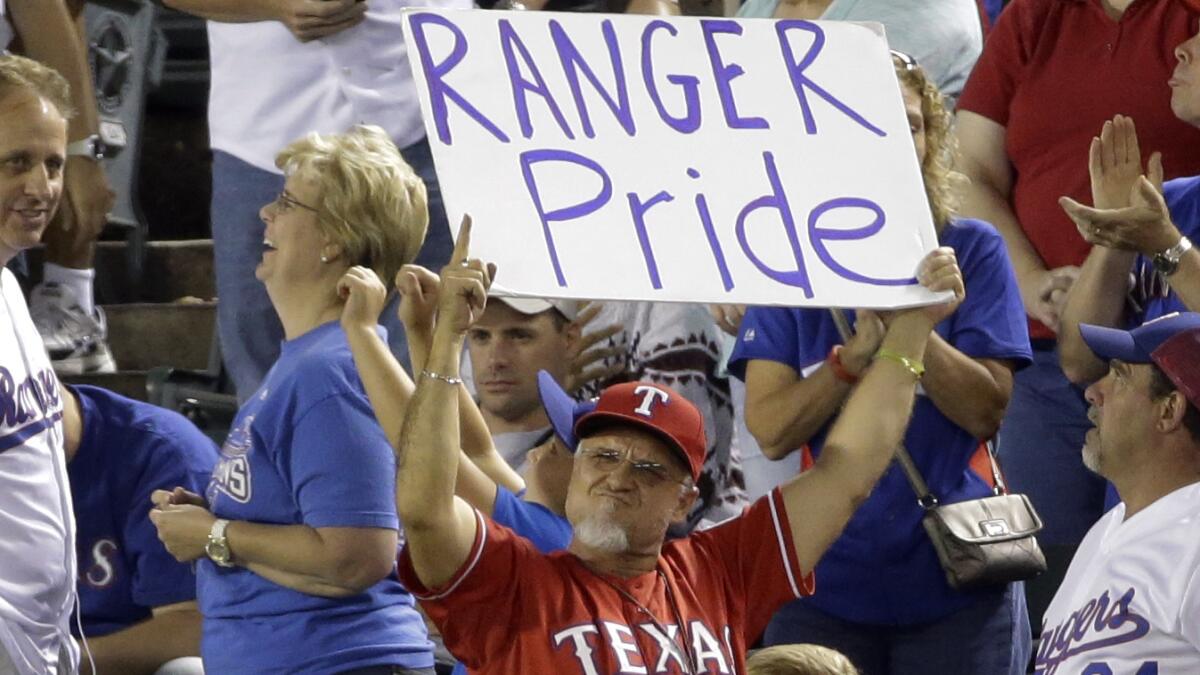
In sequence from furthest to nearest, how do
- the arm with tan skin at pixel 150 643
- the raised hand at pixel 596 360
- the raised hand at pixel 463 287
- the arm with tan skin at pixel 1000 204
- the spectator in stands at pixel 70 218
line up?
the spectator in stands at pixel 70 218 → the raised hand at pixel 596 360 → the arm with tan skin at pixel 1000 204 → the arm with tan skin at pixel 150 643 → the raised hand at pixel 463 287

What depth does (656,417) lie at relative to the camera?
12.0 ft

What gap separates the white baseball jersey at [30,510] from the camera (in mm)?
3902

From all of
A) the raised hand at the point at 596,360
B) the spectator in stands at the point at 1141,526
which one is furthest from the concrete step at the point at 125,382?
the spectator in stands at the point at 1141,526

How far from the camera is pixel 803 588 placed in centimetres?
370

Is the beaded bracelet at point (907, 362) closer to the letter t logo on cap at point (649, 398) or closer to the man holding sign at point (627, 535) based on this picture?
the man holding sign at point (627, 535)

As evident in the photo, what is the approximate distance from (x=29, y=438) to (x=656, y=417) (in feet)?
3.72

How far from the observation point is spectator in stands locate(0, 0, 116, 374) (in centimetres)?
584

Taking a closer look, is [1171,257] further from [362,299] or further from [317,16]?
[317,16]

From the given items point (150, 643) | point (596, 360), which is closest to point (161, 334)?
point (596, 360)

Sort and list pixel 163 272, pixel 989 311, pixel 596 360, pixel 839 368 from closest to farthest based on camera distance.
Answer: pixel 839 368 → pixel 989 311 → pixel 596 360 → pixel 163 272

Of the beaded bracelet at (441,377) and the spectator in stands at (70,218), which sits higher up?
the beaded bracelet at (441,377)

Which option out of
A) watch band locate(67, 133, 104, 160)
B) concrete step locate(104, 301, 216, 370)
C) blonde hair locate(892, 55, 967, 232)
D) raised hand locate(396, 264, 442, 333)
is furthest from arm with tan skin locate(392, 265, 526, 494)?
concrete step locate(104, 301, 216, 370)

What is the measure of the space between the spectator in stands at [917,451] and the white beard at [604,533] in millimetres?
713

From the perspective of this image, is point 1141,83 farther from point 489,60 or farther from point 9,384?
point 9,384
